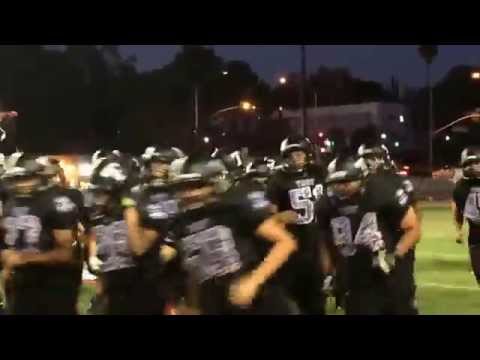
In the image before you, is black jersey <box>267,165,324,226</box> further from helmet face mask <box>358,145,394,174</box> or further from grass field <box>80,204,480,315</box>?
grass field <box>80,204,480,315</box>

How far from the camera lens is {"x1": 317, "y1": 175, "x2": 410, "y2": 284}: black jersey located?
5125mm

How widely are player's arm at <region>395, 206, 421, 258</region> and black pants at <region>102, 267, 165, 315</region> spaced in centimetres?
150

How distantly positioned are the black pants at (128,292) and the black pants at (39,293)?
14.7 inches

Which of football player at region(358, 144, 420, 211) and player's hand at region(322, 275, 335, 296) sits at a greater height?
football player at region(358, 144, 420, 211)

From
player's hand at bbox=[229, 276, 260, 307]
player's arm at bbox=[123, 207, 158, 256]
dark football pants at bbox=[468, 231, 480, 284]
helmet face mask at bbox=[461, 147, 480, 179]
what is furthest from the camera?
dark football pants at bbox=[468, 231, 480, 284]

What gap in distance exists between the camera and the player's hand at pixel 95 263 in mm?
4918

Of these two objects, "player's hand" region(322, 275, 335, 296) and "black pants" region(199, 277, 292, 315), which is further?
"player's hand" region(322, 275, 335, 296)

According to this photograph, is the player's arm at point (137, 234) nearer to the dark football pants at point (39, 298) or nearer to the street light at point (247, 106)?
the dark football pants at point (39, 298)

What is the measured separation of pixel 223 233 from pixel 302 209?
1702 mm

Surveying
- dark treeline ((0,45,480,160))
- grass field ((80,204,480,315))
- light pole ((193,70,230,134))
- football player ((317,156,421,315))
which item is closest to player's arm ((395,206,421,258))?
football player ((317,156,421,315))

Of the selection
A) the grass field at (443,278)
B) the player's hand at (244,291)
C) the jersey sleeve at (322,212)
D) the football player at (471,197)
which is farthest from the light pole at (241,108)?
the player's hand at (244,291)

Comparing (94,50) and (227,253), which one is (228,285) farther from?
(94,50)

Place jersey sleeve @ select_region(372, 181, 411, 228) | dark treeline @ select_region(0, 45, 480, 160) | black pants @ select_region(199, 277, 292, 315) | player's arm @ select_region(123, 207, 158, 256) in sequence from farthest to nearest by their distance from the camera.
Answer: dark treeline @ select_region(0, 45, 480, 160), jersey sleeve @ select_region(372, 181, 411, 228), player's arm @ select_region(123, 207, 158, 256), black pants @ select_region(199, 277, 292, 315)
